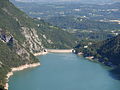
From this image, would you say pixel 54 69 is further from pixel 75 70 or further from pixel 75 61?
pixel 75 61

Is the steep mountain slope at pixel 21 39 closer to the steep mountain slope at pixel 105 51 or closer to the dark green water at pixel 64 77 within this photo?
the dark green water at pixel 64 77

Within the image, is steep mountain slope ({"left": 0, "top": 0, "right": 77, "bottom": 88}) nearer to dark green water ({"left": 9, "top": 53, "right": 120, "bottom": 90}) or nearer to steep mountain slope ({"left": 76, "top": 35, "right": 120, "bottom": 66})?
dark green water ({"left": 9, "top": 53, "right": 120, "bottom": 90})

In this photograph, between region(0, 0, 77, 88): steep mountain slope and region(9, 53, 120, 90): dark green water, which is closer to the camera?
region(9, 53, 120, 90): dark green water

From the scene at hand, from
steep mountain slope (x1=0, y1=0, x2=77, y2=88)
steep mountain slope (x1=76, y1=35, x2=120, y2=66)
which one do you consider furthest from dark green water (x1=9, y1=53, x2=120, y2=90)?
steep mountain slope (x1=76, y1=35, x2=120, y2=66)

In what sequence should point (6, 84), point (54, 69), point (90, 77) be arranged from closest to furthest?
point (6, 84) → point (90, 77) → point (54, 69)

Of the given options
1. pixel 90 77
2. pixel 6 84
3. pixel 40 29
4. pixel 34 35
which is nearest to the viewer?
pixel 6 84

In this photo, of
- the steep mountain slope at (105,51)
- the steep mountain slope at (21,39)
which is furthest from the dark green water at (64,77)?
the steep mountain slope at (105,51)

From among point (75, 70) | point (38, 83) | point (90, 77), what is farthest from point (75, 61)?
point (38, 83)
